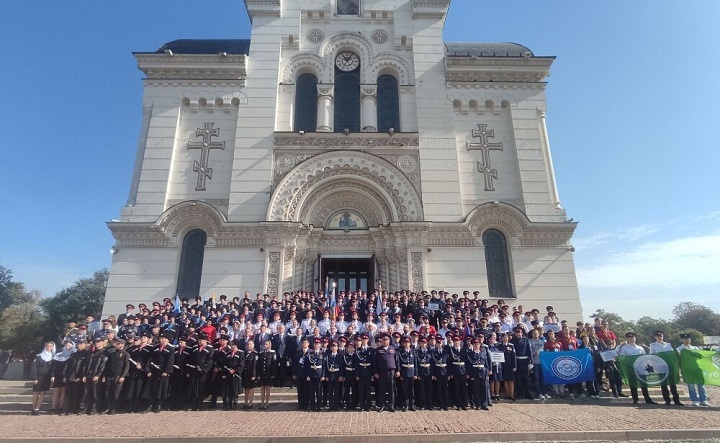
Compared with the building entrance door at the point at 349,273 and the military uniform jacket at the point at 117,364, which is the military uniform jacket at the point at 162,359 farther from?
the building entrance door at the point at 349,273

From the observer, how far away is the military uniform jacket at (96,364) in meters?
9.80

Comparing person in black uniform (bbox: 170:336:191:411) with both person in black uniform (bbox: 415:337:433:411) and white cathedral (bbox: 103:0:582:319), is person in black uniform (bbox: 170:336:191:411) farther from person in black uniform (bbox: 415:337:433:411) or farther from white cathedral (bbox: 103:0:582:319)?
white cathedral (bbox: 103:0:582:319)

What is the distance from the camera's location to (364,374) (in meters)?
9.52

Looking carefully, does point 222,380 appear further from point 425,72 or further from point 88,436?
point 425,72

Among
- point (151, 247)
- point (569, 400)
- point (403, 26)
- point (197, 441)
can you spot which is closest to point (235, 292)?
point (151, 247)

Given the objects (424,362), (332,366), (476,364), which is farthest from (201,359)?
(476,364)

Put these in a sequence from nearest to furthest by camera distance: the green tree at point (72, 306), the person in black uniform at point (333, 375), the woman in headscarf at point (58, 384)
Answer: the person in black uniform at point (333, 375) → the woman in headscarf at point (58, 384) → the green tree at point (72, 306)

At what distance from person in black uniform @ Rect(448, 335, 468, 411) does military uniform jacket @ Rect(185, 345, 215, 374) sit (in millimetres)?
6057

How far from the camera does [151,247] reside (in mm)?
17312

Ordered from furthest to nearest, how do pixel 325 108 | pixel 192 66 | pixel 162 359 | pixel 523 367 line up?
pixel 325 108
pixel 192 66
pixel 523 367
pixel 162 359

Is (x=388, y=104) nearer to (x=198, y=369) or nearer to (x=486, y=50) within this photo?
(x=486, y=50)

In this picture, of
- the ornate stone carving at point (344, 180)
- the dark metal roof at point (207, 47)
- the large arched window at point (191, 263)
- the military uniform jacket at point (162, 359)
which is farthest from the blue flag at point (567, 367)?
the dark metal roof at point (207, 47)

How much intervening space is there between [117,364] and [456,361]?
27.8 ft

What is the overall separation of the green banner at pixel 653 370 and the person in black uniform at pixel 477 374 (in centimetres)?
416
